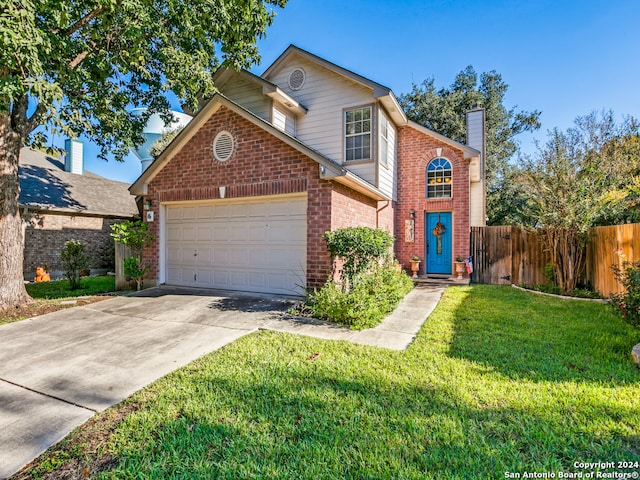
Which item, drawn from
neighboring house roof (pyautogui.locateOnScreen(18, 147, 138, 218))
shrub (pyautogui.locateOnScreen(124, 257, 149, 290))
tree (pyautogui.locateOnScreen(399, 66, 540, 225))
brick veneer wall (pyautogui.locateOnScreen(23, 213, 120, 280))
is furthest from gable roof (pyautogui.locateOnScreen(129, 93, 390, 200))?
tree (pyautogui.locateOnScreen(399, 66, 540, 225))

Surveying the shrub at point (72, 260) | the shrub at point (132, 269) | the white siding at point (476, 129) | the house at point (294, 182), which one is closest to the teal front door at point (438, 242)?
the house at point (294, 182)

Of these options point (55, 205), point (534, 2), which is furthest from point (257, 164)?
point (55, 205)

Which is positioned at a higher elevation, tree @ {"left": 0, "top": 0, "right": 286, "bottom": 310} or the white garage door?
tree @ {"left": 0, "top": 0, "right": 286, "bottom": 310}

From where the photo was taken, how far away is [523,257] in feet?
35.9

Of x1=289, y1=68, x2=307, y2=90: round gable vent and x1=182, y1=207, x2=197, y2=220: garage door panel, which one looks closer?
x1=182, y1=207, x2=197, y2=220: garage door panel

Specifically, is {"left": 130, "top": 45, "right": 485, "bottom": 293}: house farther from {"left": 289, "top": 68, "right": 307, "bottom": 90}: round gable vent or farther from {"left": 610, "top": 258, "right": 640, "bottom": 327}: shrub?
{"left": 610, "top": 258, "right": 640, "bottom": 327}: shrub

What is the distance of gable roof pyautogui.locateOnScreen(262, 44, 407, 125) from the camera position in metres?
9.70

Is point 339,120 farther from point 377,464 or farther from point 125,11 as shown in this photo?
point 377,464

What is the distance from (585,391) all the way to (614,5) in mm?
10000

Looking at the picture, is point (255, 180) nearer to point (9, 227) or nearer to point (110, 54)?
point (110, 54)

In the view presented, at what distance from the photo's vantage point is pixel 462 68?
2386 cm

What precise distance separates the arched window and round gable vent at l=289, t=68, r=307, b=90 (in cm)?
556

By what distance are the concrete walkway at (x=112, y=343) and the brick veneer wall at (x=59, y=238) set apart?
8.18 metres

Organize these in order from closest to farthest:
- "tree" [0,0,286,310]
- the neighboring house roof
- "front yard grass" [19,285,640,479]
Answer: "front yard grass" [19,285,640,479], "tree" [0,0,286,310], the neighboring house roof
